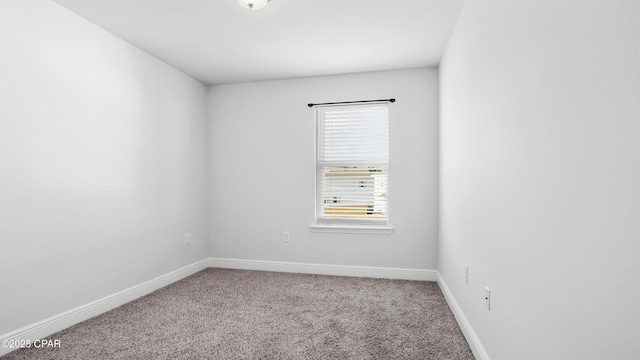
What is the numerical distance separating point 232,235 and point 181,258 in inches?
26.0

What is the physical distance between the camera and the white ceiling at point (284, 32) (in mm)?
2266

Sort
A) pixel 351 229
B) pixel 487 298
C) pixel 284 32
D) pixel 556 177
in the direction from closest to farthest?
pixel 556 177, pixel 487 298, pixel 284 32, pixel 351 229

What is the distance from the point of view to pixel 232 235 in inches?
157

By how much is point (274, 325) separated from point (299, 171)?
6.18ft

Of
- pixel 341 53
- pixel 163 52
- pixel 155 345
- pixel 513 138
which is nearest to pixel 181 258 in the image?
pixel 155 345

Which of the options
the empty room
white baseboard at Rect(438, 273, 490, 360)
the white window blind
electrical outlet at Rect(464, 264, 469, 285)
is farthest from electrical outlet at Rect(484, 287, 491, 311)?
the white window blind

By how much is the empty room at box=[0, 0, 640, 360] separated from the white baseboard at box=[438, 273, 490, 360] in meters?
0.02

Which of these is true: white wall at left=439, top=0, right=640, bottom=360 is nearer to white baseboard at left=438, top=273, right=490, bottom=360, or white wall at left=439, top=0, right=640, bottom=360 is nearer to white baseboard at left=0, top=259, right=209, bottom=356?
white baseboard at left=438, top=273, right=490, bottom=360

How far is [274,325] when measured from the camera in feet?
7.67

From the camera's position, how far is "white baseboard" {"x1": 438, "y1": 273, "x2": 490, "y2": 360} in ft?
5.89

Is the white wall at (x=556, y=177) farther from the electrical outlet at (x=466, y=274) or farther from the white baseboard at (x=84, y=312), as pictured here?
the white baseboard at (x=84, y=312)

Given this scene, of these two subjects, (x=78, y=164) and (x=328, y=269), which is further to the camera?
Answer: (x=328, y=269)

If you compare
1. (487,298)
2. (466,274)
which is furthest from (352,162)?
(487,298)

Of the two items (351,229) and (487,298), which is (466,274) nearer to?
(487,298)
